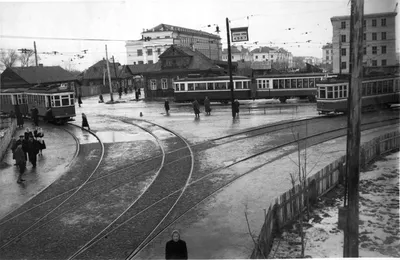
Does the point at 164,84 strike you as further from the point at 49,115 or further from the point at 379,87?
the point at 379,87

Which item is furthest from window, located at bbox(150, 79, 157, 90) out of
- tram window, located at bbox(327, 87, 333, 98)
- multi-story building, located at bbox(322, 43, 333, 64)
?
tram window, located at bbox(327, 87, 333, 98)

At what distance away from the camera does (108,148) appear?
19.3 metres

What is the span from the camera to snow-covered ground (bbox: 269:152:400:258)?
7773mm

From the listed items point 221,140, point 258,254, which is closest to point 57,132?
point 221,140

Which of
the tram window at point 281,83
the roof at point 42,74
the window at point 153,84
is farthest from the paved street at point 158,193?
the roof at point 42,74

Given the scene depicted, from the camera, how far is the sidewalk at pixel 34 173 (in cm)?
1216

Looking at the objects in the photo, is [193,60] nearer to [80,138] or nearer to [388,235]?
[80,138]

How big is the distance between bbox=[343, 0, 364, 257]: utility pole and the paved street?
214 centimetres

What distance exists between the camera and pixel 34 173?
15266 millimetres

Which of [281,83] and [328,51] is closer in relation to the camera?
[281,83]

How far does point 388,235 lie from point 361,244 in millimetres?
840

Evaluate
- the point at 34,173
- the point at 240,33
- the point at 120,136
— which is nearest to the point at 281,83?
the point at 240,33

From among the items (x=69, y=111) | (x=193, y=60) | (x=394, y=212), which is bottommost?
(x=394, y=212)

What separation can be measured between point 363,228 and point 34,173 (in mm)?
12163
